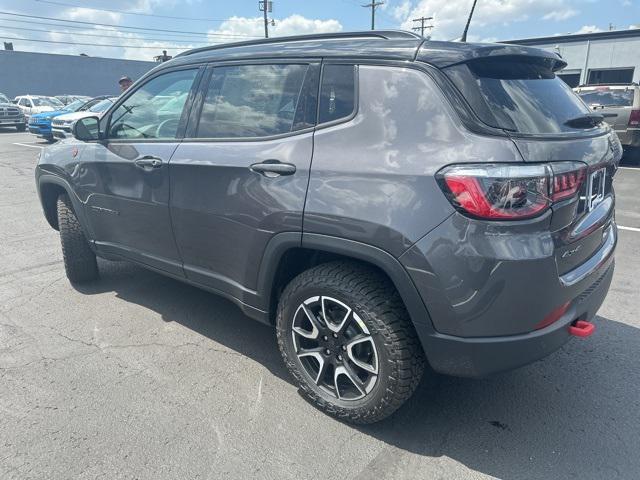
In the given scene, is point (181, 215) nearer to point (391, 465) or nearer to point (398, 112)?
point (398, 112)

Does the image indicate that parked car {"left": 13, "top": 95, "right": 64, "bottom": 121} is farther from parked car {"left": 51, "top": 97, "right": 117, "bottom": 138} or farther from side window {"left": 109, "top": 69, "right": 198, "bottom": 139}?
side window {"left": 109, "top": 69, "right": 198, "bottom": 139}

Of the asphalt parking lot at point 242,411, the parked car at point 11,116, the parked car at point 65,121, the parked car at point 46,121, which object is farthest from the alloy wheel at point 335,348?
the parked car at point 11,116

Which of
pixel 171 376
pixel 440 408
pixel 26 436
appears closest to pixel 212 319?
pixel 171 376

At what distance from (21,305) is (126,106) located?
185cm

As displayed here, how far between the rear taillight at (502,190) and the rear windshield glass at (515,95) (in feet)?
0.75

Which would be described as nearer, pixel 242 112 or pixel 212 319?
pixel 242 112

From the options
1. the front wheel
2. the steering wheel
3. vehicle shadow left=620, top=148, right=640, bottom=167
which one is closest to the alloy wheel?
the front wheel

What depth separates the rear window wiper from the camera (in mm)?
2410

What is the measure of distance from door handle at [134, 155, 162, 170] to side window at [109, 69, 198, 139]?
0.18 meters

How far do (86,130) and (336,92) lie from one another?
88.6 inches

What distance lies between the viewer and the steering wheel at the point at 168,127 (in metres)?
3.26

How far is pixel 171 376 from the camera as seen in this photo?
3.04m

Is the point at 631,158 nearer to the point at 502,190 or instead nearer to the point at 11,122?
the point at 502,190

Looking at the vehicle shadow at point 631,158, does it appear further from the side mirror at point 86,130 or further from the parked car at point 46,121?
the parked car at point 46,121
